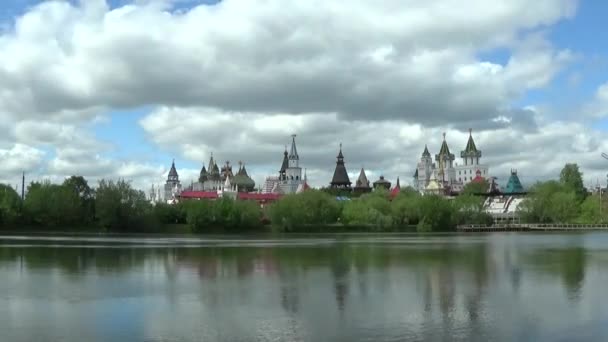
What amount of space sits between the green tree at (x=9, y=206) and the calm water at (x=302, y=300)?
196 feet

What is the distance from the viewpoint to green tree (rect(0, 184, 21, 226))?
308ft

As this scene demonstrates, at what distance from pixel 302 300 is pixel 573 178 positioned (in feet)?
429

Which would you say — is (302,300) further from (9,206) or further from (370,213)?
(370,213)

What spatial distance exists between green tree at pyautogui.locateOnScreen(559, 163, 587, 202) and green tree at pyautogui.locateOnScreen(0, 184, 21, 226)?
3971 inches

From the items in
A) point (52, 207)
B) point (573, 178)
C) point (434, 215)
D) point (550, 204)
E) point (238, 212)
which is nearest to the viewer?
point (52, 207)

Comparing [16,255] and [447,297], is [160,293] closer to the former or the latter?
[447,297]

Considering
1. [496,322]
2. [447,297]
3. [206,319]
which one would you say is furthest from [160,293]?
[496,322]

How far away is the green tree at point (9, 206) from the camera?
93.9m

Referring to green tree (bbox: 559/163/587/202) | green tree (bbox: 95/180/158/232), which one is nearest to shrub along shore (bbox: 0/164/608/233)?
green tree (bbox: 95/180/158/232)

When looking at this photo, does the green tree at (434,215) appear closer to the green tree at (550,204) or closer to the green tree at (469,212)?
the green tree at (469,212)

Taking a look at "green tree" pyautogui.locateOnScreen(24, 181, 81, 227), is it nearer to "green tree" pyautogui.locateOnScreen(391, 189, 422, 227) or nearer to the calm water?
"green tree" pyautogui.locateOnScreen(391, 189, 422, 227)

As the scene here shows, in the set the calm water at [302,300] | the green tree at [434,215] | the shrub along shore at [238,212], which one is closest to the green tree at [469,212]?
the shrub along shore at [238,212]

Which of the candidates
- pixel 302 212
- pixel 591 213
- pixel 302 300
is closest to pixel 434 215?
pixel 302 212

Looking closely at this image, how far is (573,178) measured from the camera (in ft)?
463
